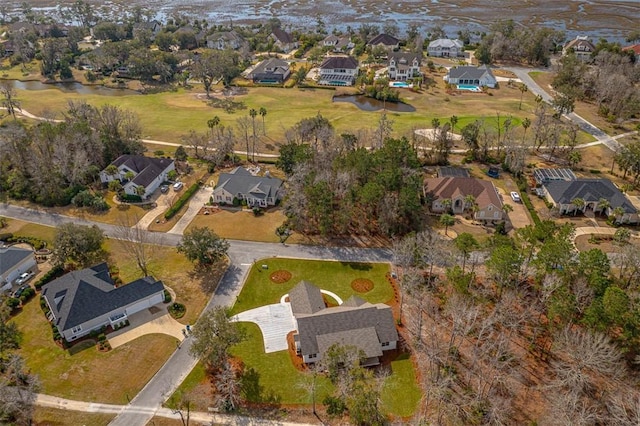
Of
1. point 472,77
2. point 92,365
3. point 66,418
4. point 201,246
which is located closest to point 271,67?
point 472,77

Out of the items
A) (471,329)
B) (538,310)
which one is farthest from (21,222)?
(538,310)

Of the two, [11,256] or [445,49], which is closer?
[11,256]

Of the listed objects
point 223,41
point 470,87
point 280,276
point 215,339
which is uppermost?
point 223,41

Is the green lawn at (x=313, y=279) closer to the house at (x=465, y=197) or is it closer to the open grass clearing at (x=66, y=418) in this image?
the open grass clearing at (x=66, y=418)

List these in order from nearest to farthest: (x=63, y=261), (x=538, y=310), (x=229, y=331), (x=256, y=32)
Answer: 1. (x=229, y=331)
2. (x=538, y=310)
3. (x=63, y=261)
4. (x=256, y=32)

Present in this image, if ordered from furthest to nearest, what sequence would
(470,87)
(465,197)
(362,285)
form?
(470,87) → (465,197) → (362,285)

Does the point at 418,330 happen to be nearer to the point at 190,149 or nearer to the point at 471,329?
the point at 471,329

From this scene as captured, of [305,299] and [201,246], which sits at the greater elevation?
[201,246]

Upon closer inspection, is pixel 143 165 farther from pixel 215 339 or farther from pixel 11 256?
pixel 215 339
